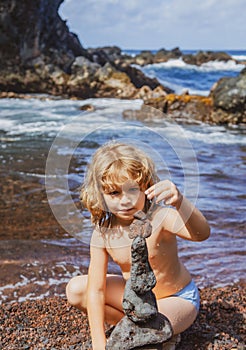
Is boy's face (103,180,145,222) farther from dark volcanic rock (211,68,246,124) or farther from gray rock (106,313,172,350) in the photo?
dark volcanic rock (211,68,246,124)

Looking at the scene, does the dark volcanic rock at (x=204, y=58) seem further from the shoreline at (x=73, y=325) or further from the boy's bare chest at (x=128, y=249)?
the boy's bare chest at (x=128, y=249)

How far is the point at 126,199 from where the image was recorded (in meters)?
2.29

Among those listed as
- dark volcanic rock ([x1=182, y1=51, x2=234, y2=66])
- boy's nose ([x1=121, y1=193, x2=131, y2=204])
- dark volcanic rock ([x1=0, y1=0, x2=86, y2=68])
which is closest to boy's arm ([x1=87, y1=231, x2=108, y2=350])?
boy's nose ([x1=121, y1=193, x2=131, y2=204])

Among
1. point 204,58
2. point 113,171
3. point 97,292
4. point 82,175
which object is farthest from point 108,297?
point 204,58

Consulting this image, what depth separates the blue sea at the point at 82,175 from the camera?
319cm

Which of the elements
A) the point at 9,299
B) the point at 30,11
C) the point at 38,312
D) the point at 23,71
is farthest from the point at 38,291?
the point at 30,11

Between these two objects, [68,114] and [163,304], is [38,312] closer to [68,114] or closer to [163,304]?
[163,304]

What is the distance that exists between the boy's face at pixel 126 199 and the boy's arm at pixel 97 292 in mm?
325

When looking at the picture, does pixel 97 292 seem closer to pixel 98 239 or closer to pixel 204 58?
pixel 98 239

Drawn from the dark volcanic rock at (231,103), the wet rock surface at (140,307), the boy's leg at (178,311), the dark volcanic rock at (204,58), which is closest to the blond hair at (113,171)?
the wet rock surface at (140,307)

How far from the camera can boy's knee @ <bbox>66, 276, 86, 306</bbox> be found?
8.45 feet

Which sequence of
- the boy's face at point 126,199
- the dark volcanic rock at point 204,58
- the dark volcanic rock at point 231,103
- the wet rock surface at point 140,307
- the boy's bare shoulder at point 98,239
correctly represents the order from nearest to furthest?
the wet rock surface at point 140,307, the boy's face at point 126,199, the boy's bare shoulder at point 98,239, the dark volcanic rock at point 231,103, the dark volcanic rock at point 204,58

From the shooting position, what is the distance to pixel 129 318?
2.20 m

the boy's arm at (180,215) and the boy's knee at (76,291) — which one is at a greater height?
the boy's arm at (180,215)
